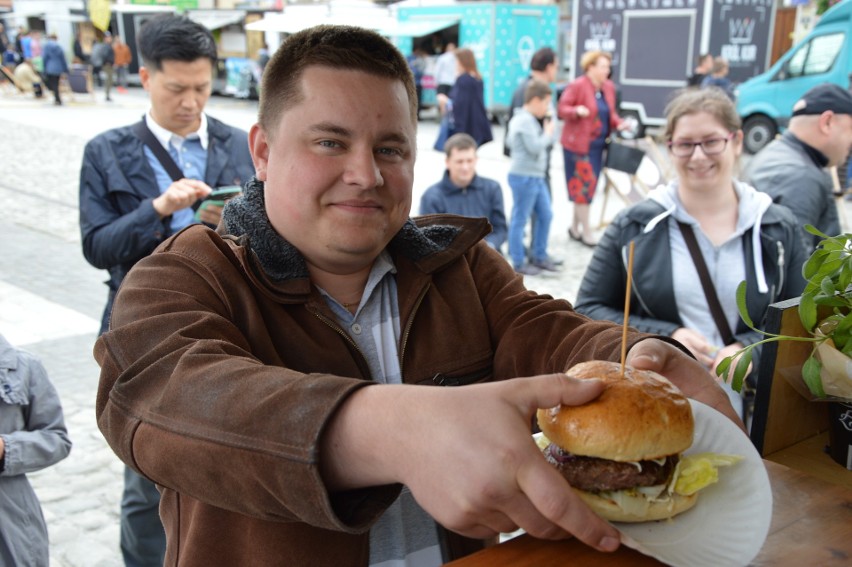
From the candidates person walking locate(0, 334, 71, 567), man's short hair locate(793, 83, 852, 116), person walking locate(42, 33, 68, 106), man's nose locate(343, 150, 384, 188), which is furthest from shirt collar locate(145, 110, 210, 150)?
person walking locate(42, 33, 68, 106)

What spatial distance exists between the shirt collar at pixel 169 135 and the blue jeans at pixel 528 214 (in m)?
5.54

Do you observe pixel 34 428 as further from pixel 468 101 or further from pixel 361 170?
pixel 468 101

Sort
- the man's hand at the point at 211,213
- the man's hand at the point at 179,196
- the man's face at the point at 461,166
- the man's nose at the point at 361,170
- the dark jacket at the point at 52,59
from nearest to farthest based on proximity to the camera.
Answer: the man's nose at the point at 361,170 < the man's hand at the point at 211,213 < the man's hand at the point at 179,196 < the man's face at the point at 461,166 < the dark jacket at the point at 52,59

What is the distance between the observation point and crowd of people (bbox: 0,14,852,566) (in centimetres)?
112

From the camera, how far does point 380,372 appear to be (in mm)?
1804

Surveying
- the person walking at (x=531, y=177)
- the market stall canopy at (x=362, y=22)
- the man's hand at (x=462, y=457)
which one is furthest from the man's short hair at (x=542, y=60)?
the man's hand at (x=462, y=457)

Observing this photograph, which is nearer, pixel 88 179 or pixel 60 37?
pixel 88 179

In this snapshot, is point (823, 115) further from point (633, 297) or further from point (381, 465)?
point (381, 465)

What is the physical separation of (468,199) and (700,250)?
379 cm

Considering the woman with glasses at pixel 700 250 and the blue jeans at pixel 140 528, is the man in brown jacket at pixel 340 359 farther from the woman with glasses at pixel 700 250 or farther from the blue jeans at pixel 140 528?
the blue jeans at pixel 140 528

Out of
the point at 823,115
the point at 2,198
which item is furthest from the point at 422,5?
the point at 823,115

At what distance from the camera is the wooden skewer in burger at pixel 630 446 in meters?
1.42

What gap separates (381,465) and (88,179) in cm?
281

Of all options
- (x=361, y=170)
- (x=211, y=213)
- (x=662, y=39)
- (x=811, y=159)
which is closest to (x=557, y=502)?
(x=361, y=170)
